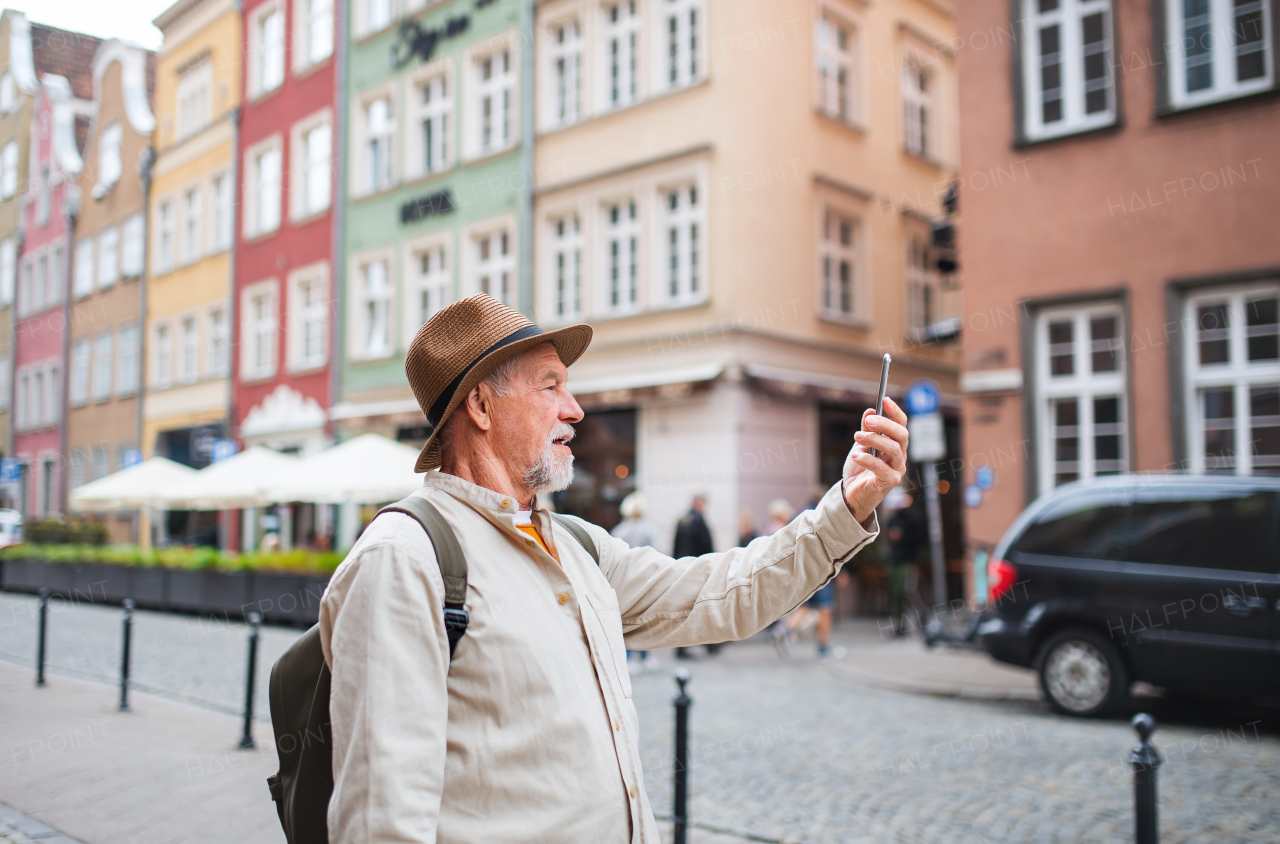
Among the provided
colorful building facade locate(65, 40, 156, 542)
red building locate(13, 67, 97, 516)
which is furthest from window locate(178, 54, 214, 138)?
red building locate(13, 67, 97, 516)

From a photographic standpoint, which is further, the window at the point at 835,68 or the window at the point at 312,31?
the window at the point at 312,31

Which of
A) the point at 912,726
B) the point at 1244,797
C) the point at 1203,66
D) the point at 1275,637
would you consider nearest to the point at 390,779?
the point at 1244,797

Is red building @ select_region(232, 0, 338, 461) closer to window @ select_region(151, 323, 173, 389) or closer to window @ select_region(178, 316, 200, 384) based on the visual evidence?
window @ select_region(178, 316, 200, 384)

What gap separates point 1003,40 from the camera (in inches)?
526

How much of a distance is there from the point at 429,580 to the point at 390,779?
334 mm

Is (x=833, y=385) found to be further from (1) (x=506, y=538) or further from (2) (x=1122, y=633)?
(1) (x=506, y=538)

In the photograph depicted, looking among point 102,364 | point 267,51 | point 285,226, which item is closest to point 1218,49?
point 285,226

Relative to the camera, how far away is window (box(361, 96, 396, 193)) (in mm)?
23469

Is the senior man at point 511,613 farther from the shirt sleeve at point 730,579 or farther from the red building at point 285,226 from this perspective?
the red building at point 285,226

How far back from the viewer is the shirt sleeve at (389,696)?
1792mm

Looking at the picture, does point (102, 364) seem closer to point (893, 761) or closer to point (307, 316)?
point (307, 316)

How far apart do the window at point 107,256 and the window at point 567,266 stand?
19.8 m

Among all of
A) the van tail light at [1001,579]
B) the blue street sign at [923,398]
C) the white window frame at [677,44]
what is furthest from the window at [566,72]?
the van tail light at [1001,579]

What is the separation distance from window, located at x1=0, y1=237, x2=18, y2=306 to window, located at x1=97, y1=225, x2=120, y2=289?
5775 millimetres
